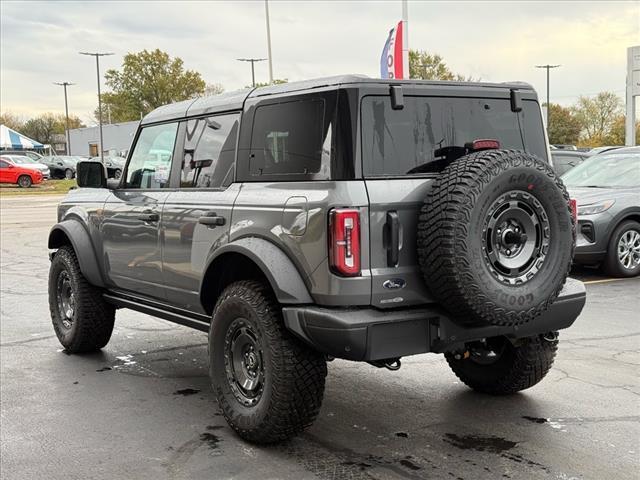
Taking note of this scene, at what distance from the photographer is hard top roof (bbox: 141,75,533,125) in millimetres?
4020

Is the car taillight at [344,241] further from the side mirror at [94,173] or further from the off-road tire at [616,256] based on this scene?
the off-road tire at [616,256]

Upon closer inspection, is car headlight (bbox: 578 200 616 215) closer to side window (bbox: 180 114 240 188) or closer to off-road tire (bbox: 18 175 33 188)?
side window (bbox: 180 114 240 188)

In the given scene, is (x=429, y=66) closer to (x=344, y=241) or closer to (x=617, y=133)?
(x=617, y=133)

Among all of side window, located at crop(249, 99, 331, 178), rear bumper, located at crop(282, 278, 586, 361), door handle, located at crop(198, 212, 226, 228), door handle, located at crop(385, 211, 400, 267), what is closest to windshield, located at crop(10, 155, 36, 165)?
door handle, located at crop(198, 212, 226, 228)

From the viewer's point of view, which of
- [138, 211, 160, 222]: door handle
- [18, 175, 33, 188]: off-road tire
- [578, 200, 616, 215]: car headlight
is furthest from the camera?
[18, 175, 33, 188]: off-road tire

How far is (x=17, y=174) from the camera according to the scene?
3938cm

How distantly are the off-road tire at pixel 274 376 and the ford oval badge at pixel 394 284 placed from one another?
58cm

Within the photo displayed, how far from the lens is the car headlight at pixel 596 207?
9.70 meters

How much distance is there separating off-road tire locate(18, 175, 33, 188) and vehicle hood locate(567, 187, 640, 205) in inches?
1379

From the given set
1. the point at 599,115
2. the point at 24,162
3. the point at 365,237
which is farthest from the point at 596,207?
the point at 599,115

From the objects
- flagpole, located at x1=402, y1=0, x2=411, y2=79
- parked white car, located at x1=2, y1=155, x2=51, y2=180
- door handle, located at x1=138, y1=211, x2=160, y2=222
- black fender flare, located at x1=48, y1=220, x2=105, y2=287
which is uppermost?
flagpole, located at x1=402, y1=0, x2=411, y2=79

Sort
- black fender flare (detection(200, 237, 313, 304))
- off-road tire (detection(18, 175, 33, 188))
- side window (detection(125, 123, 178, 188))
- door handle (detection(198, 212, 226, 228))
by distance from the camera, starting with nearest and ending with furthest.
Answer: black fender flare (detection(200, 237, 313, 304)) → door handle (detection(198, 212, 226, 228)) → side window (detection(125, 123, 178, 188)) → off-road tire (detection(18, 175, 33, 188))

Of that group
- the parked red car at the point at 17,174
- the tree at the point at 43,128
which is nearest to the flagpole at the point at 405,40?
the parked red car at the point at 17,174

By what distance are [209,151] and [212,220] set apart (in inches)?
23.9
